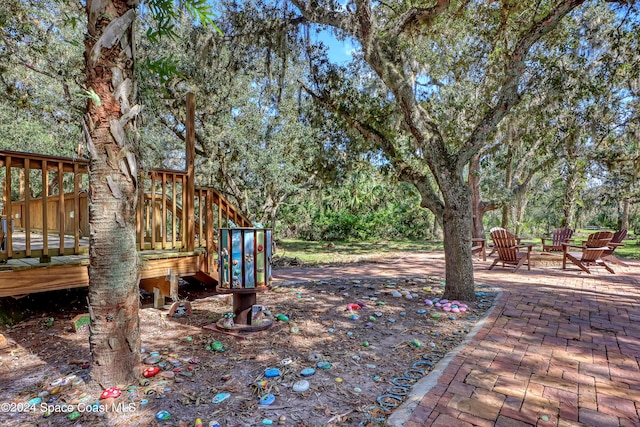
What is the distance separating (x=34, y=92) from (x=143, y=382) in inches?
353

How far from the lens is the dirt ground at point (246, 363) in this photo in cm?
223

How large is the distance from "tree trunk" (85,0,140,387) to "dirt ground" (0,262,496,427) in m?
0.34

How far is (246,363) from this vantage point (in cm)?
294

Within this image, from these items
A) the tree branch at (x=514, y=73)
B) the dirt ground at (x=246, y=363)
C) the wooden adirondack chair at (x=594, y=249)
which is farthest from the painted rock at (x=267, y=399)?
the wooden adirondack chair at (x=594, y=249)

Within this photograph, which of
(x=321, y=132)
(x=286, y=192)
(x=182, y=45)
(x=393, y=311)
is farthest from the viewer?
(x=286, y=192)

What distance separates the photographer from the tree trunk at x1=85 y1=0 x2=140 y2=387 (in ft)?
7.73

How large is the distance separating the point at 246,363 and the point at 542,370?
7.61 feet

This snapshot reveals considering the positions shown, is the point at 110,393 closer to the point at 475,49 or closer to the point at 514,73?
the point at 514,73

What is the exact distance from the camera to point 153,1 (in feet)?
8.21

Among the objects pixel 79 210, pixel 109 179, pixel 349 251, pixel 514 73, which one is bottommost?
pixel 349 251

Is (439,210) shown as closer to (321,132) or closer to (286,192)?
(321,132)

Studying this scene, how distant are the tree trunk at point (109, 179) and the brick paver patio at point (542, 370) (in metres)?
1.90

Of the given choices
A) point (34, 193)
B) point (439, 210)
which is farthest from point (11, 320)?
point (34, 193)

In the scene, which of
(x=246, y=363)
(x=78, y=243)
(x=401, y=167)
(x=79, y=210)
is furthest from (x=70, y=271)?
(x=401, y=167)
